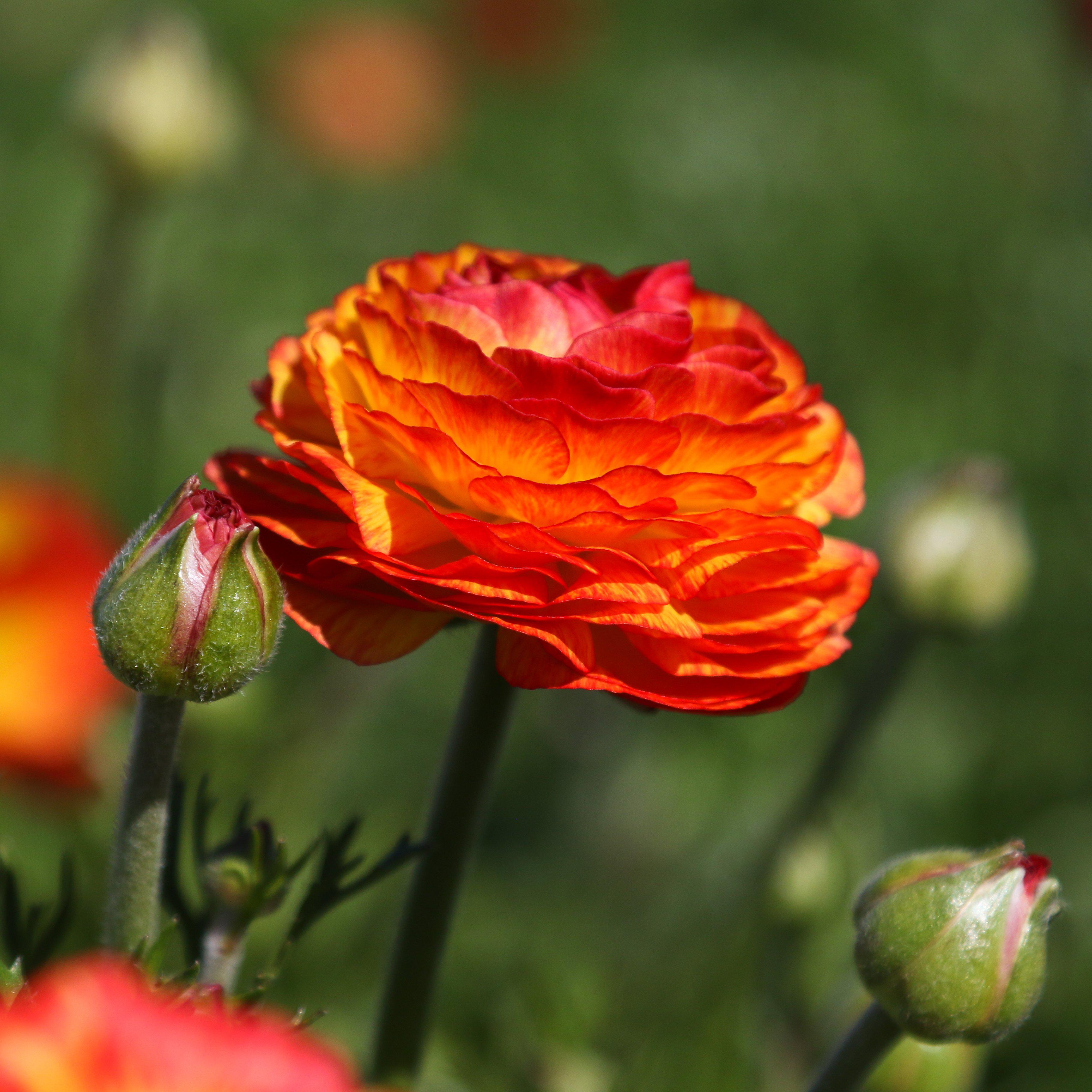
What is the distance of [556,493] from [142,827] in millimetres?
234

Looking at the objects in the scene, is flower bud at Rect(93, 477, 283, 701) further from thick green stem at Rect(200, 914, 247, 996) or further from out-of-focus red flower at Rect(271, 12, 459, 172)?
out-of-focus red flower at Rect(271, 12, 459, 172)

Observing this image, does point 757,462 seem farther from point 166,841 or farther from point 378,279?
point 166,841

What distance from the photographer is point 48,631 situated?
1.21m

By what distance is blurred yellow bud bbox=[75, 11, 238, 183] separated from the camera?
4.64ft

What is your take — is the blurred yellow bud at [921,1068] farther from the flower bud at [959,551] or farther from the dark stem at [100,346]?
the dark stem at [100,346]

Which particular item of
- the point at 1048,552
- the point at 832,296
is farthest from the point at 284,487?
the point at 832,296

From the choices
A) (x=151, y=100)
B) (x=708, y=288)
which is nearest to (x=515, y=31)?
(x=708, y=288)

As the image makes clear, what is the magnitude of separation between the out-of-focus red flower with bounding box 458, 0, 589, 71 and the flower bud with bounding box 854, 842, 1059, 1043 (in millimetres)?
2593

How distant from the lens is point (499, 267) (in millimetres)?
720

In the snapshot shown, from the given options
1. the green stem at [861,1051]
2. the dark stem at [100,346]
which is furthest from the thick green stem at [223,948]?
the dark stem at [100,346]

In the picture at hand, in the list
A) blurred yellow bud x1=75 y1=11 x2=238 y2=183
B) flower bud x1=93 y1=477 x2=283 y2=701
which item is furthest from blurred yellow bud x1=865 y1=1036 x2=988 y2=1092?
blurred yellow bud x1=75 y1=11 x2=238 y2=183

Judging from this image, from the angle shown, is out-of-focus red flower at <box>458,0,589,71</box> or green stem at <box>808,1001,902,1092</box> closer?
green stem at <box>808,1001,902,1092</box>

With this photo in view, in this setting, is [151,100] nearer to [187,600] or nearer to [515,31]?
[187,600]

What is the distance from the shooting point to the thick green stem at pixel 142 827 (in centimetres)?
59
